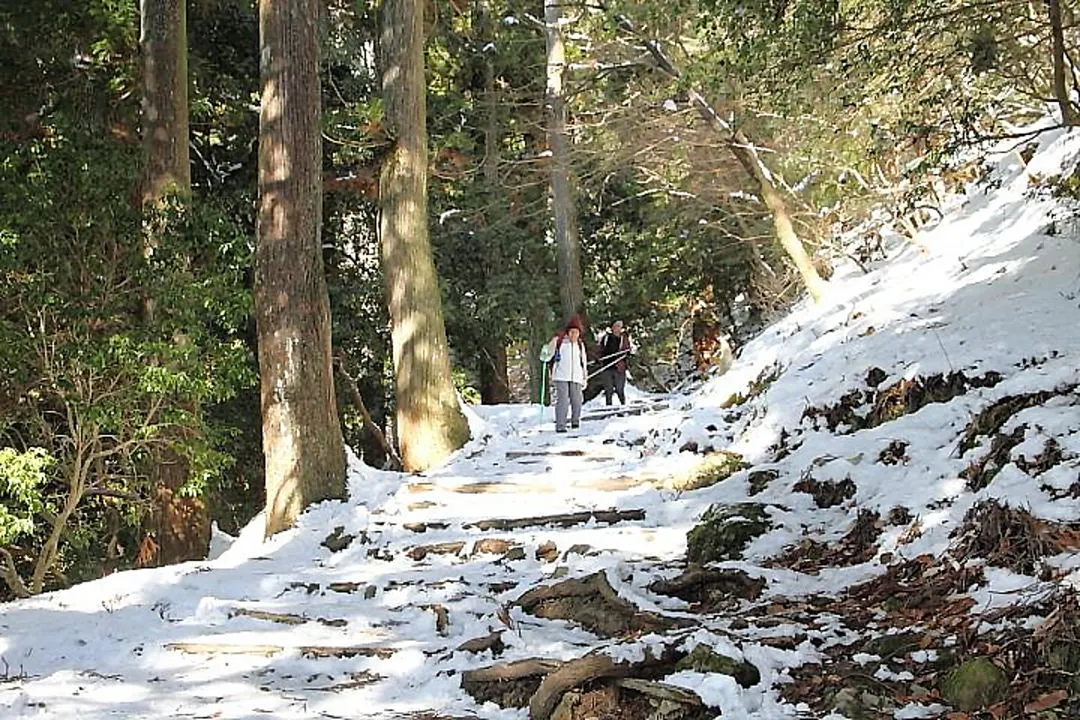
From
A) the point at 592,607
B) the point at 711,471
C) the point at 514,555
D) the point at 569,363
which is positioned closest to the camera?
the point at 592,607

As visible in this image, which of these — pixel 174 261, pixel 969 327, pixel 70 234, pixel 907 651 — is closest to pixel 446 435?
pixel 174 261

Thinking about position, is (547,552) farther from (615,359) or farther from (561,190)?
(561,190)

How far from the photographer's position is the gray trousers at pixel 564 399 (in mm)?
12945

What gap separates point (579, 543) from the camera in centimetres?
675

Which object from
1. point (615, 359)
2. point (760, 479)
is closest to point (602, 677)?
point (760, 479)

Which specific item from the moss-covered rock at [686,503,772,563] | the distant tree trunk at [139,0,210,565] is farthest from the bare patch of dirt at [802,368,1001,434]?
the distant tree trunk at [139,0,210,565]

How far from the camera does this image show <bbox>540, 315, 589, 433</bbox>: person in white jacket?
1288 centimetres

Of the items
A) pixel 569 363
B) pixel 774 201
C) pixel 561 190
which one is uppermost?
pixel 561 190

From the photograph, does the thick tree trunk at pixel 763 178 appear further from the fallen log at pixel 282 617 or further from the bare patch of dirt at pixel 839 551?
the fallen log at pixel 282 617

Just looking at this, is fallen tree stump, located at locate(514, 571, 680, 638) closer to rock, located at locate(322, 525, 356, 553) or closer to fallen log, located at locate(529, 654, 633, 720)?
fallen log, located at locate(529, 654, 633, 720)

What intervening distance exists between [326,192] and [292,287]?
23.2 feet

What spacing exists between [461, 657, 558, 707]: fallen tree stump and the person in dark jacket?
40.2 ft

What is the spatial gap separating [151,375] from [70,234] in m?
1.53

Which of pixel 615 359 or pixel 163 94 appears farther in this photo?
pixel 615 359
